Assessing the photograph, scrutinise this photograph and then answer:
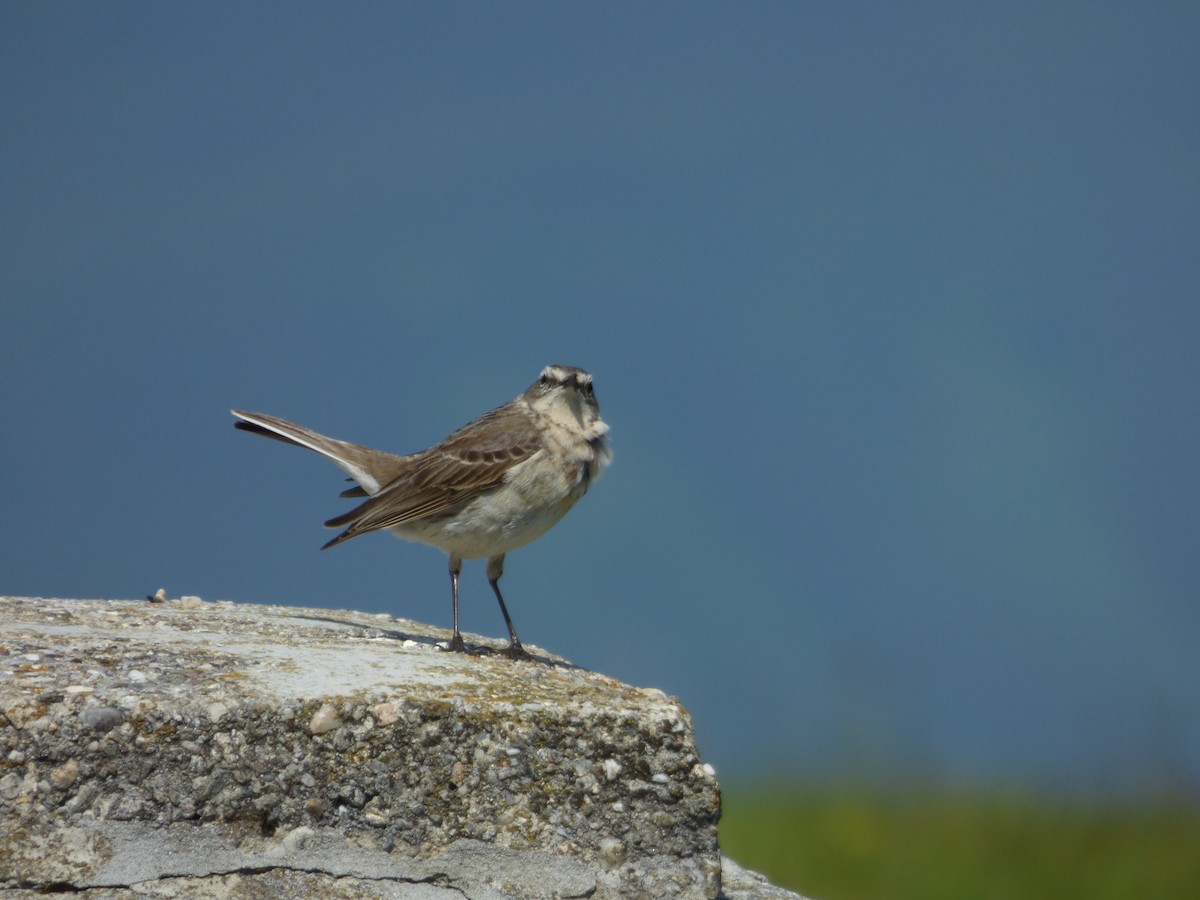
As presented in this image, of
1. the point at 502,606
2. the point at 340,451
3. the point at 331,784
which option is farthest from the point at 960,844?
the point at 331,784

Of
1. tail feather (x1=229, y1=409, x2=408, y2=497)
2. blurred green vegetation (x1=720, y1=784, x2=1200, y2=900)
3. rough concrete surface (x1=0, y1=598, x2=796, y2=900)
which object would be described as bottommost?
rough concrete surface (x1=0, y1=598, x2=796, y2=900)

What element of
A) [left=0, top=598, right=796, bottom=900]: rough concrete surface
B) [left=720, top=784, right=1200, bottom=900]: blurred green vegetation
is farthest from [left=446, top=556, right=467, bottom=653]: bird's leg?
[left=720, top=784, right=1200, bottom=900]: blurred green vegetation

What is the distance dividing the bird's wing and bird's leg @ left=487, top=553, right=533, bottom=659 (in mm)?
534

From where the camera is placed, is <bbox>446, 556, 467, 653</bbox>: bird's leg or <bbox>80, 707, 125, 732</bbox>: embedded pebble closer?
<bbox>80, 707, 125, 732</bbox>: embedded pebble

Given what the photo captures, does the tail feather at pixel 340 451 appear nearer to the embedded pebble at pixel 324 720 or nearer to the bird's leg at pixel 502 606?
the bird's leg at pixel 502 606

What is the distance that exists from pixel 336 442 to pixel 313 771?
4.17m

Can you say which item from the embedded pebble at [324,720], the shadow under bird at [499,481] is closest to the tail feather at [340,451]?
the shadow under bird at [499,481]

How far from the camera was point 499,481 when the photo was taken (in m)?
6.88

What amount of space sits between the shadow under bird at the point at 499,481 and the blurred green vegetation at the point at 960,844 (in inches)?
119

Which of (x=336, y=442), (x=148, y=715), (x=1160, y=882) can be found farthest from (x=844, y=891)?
(x=148, y=715)

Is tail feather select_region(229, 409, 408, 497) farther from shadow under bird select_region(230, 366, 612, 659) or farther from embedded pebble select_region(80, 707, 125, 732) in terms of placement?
embedded pebble select_region(80, 707, 125, 732)

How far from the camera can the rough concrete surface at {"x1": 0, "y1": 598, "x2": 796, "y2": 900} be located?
3.99 meters

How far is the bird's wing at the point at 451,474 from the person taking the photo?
22.8 ft

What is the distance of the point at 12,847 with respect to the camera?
3906 millimetres
